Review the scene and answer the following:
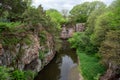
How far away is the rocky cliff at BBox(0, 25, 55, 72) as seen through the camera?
65.0 ft

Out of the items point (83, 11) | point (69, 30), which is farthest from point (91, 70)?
point (83, 11)

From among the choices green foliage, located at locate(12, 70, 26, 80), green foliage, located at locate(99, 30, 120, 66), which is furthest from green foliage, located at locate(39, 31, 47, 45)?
green foliage, located at locate(99, 30, 120, 66)

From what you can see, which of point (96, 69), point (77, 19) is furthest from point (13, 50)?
point (77, 19)

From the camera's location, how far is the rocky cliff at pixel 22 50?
65.0 ft

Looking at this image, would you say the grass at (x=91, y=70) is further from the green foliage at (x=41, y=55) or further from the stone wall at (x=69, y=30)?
the stone wall at (x=69, y=30)

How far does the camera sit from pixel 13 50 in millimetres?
20594

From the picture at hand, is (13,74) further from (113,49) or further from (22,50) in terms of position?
(113,49)

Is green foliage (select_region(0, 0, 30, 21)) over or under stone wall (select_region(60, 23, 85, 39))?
over

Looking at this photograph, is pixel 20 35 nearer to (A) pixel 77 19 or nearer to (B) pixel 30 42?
(B) pixel 30 42

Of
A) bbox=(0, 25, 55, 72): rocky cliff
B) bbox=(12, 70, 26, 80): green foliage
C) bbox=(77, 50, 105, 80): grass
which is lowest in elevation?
bbox=(77, 50, 105, 80): grass

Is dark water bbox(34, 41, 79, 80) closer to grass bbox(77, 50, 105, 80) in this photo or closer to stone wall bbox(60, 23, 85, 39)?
grass bbox(77, 50, 105, 80)

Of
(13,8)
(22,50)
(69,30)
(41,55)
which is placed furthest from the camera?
(69,30)

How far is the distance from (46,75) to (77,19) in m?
41.6

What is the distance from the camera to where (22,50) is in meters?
22.0
